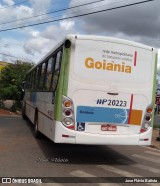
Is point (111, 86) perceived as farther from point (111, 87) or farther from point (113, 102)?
point (113, 102)

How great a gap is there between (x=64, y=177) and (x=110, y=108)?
7.34 feet

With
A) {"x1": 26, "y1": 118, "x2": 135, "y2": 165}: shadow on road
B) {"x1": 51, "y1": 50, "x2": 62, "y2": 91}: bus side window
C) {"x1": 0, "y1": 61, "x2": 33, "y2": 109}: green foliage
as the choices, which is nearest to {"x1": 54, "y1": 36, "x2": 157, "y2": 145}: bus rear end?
{"x1": 51, "y1": 50, "x2": 62, "y2": 91}: bus side window

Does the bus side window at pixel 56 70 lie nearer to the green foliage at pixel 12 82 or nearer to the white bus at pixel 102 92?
the white bus at pixel 102 92

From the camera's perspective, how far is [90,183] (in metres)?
6.73

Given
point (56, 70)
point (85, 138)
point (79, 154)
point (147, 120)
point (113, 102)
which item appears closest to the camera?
point (85, 138)

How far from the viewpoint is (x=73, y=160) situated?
29.1 ft

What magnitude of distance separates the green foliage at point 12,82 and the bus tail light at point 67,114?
2709cm

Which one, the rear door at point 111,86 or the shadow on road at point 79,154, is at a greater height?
the rear door at point 111,86

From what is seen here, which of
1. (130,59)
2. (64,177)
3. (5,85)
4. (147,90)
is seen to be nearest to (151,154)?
(147,90)

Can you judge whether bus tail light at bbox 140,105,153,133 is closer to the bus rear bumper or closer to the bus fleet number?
A: the bus rear bumper

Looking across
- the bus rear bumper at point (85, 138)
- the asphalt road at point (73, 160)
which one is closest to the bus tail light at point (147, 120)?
the bus rear bumper at point (85, 138)

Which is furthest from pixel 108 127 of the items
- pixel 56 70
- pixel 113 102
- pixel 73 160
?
pixel 56 70

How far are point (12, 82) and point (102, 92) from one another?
29.5 metres

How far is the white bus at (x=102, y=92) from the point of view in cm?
818
